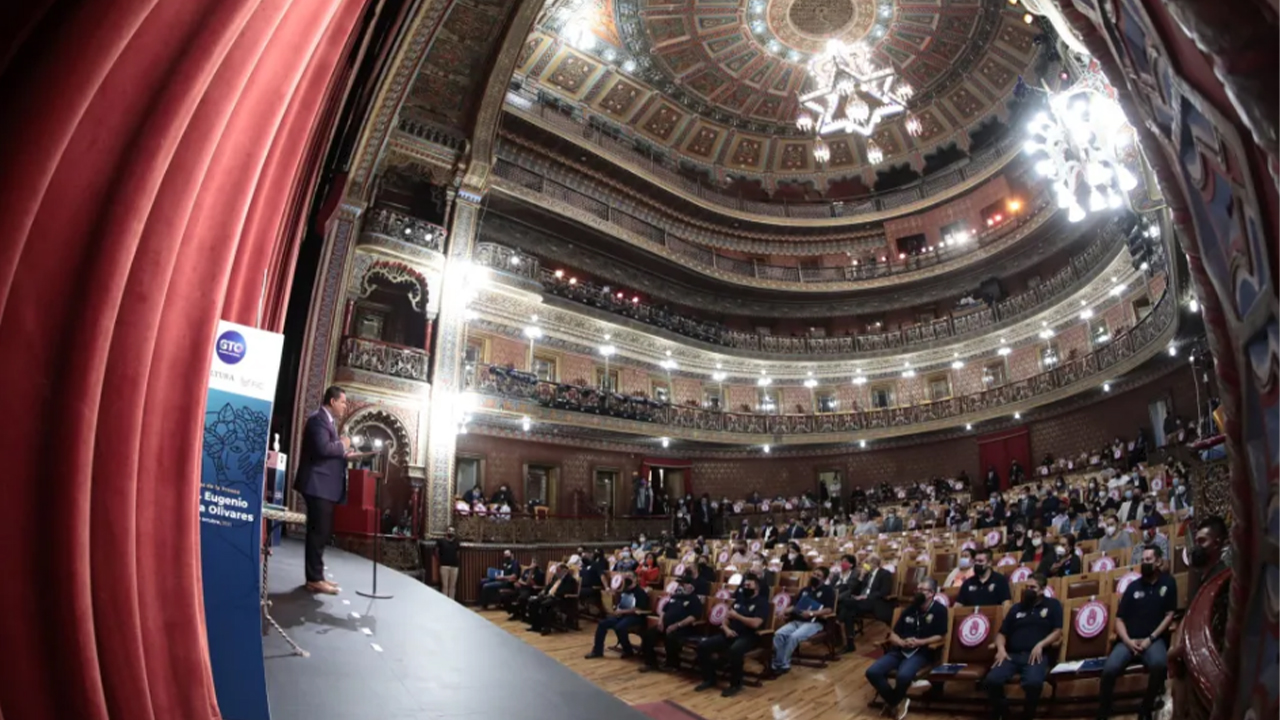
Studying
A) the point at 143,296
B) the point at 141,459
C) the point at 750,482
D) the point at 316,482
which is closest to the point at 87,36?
the point at 143,296

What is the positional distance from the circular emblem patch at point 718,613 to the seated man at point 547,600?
358cm

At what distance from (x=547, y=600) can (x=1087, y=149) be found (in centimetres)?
886

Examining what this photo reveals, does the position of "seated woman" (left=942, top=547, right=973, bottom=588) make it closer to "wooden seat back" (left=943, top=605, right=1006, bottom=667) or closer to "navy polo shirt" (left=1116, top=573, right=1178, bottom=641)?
"wooden seat back" (left=943, top=605, right=1006, bottom=667)

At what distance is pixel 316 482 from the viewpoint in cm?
462

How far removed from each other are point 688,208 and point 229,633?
25457mm

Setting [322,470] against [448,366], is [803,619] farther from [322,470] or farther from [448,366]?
[448,366]

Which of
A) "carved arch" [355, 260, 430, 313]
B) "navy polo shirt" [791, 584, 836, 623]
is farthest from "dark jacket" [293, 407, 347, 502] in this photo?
"carved arch" [355, 260, 430, 313]

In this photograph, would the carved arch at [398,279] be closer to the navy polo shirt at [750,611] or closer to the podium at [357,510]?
the podium at [357,510]

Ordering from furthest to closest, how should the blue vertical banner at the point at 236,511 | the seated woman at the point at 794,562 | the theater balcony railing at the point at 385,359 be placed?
the theater balcony railing at the point at 385,359 < the seated woman at the point at 794,562 < the blue vertical banner at the point at 236,511

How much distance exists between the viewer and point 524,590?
11008mm

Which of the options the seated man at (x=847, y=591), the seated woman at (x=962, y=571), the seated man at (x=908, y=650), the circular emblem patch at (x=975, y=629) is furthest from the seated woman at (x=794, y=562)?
the circular emblem patch at (x=975, y=629)

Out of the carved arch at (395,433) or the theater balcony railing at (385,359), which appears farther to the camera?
the carved arch at (395,433)

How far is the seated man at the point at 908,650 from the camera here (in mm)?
5344

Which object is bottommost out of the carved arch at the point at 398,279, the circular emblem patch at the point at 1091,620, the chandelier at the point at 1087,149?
the circular emblem patch at the point at 1091,620
